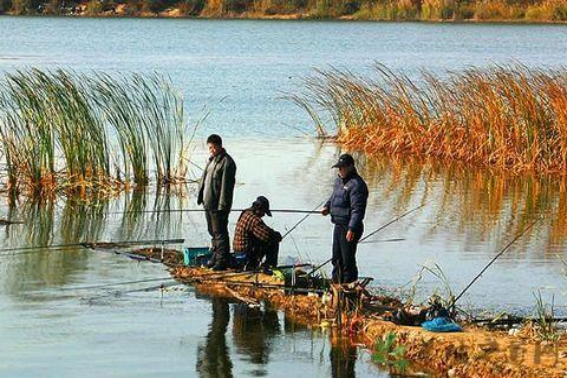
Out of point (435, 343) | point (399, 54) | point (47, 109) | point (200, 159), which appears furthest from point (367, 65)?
point (435, 343)

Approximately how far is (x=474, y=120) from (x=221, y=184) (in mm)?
10695

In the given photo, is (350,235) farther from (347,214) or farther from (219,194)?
(219,194)

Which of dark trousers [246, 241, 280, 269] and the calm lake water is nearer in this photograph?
the calm lake water

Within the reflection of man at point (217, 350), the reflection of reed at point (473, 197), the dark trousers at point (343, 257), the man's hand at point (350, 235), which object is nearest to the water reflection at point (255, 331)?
the reflection of man at point (217, 350)

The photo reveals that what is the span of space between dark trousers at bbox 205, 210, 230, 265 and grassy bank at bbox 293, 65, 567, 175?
32.2 ft

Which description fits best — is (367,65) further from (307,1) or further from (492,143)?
(307,1)

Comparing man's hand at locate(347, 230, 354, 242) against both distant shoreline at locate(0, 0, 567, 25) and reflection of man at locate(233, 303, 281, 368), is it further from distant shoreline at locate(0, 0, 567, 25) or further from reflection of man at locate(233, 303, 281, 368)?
distant shoreline at locate(0, 0, 567, 25)

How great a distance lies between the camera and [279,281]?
1470 cm

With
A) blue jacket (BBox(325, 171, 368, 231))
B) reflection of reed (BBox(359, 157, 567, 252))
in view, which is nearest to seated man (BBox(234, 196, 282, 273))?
blue jacket (BBox(325, 171, 368, 231))

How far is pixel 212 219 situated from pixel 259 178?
28.2 ft

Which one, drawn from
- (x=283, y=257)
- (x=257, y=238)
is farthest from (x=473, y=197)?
(x=257, y=238)

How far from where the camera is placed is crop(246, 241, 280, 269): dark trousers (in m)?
15.2

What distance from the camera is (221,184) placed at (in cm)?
1532

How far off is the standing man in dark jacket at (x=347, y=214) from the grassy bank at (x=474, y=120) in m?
10.4
